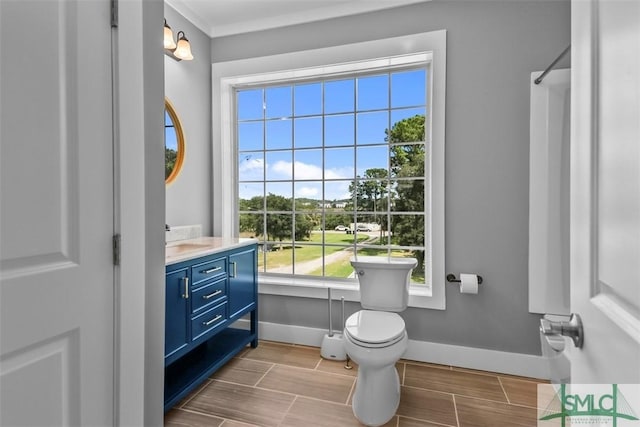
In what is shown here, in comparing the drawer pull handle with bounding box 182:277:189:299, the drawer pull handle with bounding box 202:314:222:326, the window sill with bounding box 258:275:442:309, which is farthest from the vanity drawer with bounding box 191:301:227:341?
the window sill with bounding box 258:275:442:309

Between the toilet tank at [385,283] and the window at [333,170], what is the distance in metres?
0.47

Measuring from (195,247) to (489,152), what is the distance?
2103mm

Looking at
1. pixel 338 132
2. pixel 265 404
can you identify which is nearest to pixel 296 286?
pixel 265 404

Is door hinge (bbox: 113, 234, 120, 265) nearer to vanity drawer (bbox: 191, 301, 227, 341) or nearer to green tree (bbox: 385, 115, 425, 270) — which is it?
vanity drawer (bbox: 191, 301, 227, 341)

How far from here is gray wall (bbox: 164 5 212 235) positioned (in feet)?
8.13

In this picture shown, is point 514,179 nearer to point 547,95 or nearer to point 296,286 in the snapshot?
point 547,95

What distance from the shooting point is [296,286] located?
2.66m

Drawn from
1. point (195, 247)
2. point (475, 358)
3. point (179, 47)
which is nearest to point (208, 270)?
point (195, 247)

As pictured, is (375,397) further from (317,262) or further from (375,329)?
(317,262)

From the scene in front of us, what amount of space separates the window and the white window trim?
10cm

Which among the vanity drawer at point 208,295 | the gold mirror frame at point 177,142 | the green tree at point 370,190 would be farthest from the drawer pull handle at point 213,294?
the green tree at point 370,190

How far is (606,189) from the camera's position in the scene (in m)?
0.55

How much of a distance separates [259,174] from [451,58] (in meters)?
1.77

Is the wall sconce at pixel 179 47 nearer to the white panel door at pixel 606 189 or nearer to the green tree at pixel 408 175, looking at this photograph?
the green tree at pixel 408 175
